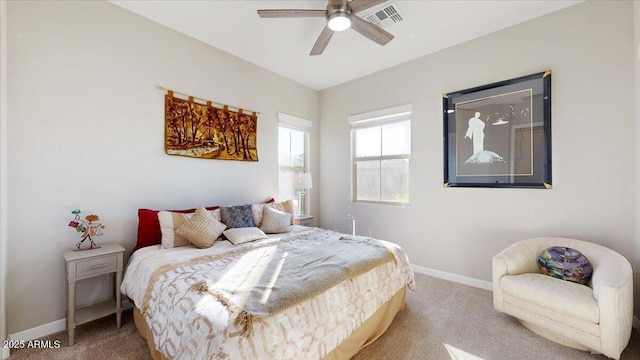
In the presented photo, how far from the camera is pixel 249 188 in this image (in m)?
3.66

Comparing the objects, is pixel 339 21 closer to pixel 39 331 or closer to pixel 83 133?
pixel 83 133

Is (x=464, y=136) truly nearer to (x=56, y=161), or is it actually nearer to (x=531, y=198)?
(x=531, y=198)

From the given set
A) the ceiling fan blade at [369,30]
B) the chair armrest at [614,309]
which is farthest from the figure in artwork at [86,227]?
the chair armrest at [614,309]

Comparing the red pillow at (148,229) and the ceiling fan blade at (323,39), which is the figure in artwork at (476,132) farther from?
the red pillow at (148,229)

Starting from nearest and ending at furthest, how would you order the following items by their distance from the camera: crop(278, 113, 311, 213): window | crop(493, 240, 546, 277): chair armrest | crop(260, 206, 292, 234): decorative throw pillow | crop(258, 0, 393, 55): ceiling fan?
crop(258, 0, 393, 55): ceiling fan < crop(493, 240, 546, 277): chair armrest < crop(260, 206, 292, 234): decorative throw pillow < crop(278, 113, 311, 213): window

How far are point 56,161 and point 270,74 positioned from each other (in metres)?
2.74

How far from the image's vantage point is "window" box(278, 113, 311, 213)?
4.21m

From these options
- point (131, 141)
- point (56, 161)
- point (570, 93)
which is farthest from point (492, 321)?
point (56, 161)

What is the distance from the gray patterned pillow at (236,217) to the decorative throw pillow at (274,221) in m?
0.15

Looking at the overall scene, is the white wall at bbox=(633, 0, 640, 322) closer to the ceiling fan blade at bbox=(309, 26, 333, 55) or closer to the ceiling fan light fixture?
the ceiling fan light fixture

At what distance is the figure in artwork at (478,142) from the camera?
2973 mm

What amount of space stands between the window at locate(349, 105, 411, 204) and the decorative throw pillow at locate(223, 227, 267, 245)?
80.7 inches

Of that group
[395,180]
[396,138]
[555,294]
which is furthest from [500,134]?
[555,294]

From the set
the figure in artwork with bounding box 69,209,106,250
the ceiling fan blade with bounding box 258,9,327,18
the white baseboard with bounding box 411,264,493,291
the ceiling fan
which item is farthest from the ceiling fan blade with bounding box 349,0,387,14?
the white baseboard with bounding box 411,264,493,291
